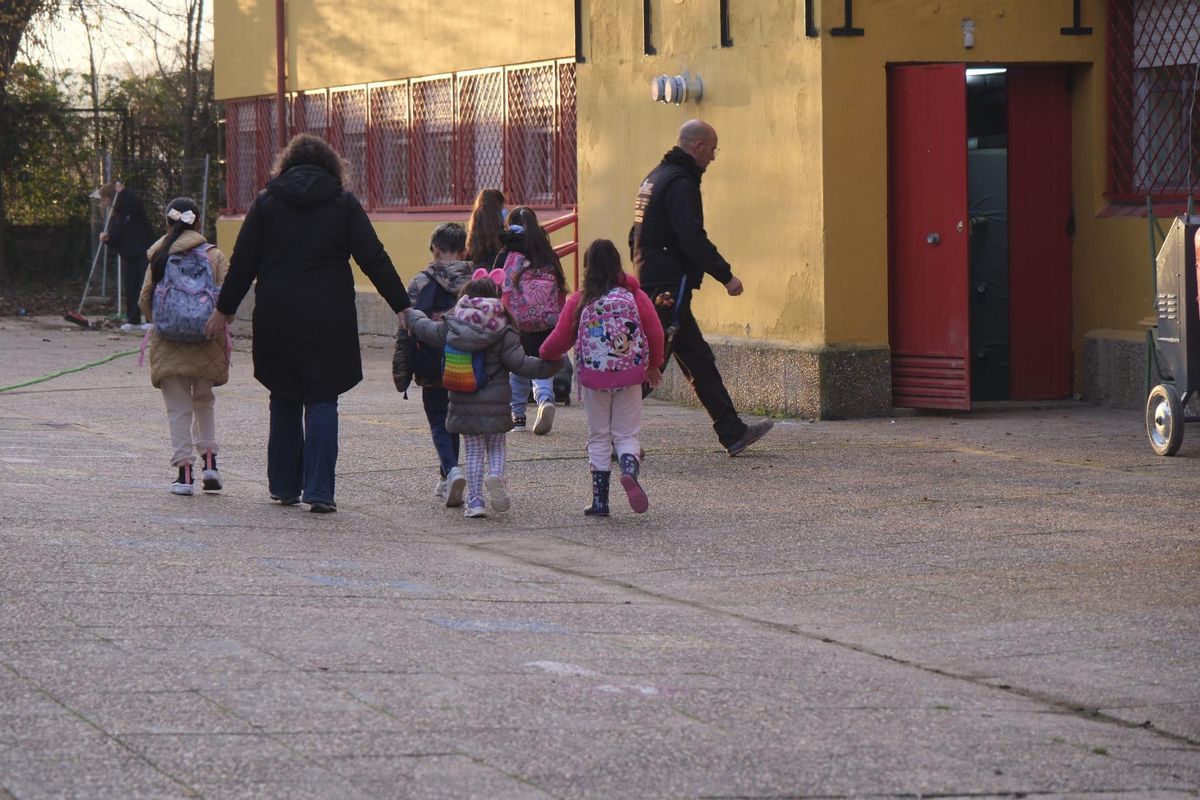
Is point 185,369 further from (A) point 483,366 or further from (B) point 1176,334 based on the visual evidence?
(B) point 1176,334

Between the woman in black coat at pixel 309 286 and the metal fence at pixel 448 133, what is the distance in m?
9.08

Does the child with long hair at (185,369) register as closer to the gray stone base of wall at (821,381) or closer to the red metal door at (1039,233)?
the gray stone base of wall at (821,381)

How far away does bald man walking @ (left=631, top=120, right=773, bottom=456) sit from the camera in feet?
35.5

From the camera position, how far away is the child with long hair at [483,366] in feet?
29.2

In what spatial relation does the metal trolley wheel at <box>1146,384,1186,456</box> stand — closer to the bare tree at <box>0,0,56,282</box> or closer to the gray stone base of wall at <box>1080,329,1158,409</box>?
the gray stone base of wall at <box>1080,329,1158,409</box>

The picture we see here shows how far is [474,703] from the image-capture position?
5.24 metres

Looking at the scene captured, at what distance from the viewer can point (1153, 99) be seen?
41.5 feet

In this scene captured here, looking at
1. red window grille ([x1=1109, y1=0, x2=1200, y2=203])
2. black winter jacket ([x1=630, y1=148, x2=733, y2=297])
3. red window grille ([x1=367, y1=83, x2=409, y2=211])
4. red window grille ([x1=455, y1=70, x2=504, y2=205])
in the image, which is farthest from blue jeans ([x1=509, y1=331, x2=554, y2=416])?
red window grille ([x1=367, y1=83, x2=409, y2=211])

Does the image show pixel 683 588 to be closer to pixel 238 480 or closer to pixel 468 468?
pixel 468 468

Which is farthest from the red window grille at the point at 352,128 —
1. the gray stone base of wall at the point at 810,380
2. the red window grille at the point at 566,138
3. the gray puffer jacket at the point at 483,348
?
the gray puffer jacket at the point at 483,348

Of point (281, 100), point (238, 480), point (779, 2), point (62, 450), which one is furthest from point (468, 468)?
point (281, 100)

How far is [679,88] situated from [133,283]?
459 inches

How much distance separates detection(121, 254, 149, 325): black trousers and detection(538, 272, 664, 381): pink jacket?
1478cm

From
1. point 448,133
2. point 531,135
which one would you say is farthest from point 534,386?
point 448,133
